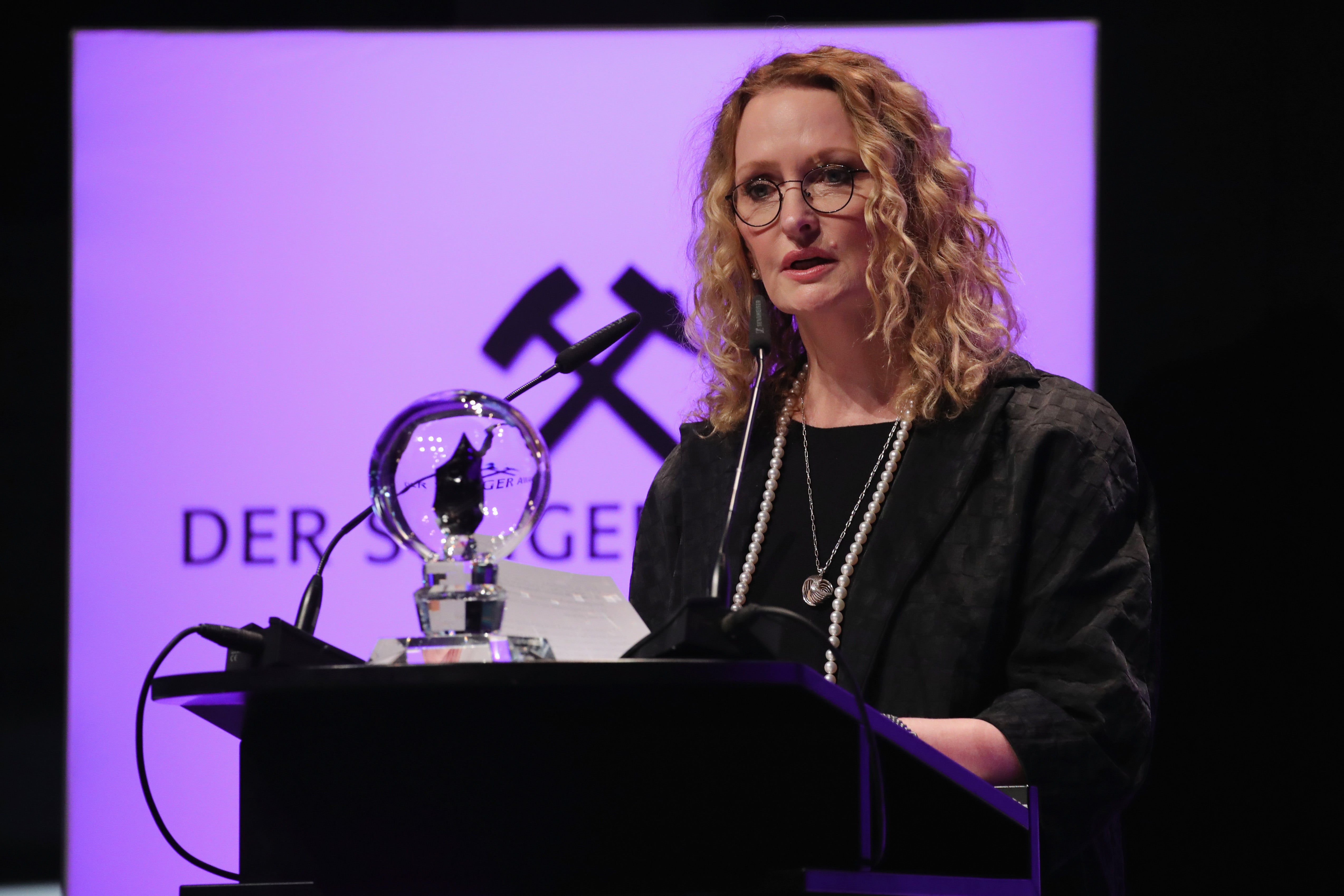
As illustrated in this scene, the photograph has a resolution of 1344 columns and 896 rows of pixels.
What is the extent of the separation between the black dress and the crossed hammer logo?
911mm

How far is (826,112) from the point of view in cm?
177

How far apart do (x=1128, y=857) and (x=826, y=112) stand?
1709 millimetres

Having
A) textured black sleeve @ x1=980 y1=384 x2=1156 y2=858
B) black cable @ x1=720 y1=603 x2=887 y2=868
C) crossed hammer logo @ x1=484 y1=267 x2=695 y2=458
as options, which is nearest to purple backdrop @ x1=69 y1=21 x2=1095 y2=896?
crossed hammer logo @ x1=484 y1=267 x2=695 y2=458

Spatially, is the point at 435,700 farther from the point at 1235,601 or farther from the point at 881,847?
the point at 1235,601

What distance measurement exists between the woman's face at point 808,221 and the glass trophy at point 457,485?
35.1 inches

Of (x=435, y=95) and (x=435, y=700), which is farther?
(x=435, y=95)

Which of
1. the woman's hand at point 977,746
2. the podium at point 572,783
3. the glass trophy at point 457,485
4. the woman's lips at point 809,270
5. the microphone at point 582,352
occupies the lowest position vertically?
the woman's hand at point 977,746

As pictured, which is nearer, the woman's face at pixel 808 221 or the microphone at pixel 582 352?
the microphone at pixel 582 352

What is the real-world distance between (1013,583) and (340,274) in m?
1.76

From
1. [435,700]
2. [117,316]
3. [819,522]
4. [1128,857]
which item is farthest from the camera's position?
[117,316]

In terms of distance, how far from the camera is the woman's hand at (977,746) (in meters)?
1.25

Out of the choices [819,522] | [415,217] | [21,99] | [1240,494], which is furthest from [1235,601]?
[21,99]

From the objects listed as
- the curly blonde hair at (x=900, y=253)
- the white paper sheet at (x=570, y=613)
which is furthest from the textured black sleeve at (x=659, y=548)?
the white paper sheet at (x=570, y=613)

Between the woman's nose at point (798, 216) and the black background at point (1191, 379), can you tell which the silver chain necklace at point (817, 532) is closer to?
the woman's nose at point (798, 216)
